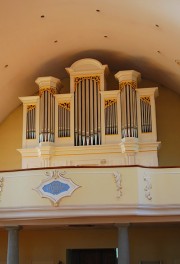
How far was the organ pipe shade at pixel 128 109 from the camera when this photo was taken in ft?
40.6

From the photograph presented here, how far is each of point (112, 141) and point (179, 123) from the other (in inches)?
96.8

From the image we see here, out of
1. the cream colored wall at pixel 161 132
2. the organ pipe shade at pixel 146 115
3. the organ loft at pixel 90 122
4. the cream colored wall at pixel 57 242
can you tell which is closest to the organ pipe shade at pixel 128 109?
the organ loft at pixel 90 122

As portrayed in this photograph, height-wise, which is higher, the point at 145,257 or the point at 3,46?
the point at 3,46

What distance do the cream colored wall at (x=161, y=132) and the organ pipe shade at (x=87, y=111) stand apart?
1217mm

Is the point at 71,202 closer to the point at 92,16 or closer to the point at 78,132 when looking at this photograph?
the point at 78,132

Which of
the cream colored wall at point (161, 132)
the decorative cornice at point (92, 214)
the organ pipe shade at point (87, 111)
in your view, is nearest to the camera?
the decorative cornice at point (92, 214)

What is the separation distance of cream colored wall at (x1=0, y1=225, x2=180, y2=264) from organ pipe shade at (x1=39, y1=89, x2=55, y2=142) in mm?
2640

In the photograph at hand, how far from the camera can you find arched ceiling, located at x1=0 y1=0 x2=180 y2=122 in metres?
10.6

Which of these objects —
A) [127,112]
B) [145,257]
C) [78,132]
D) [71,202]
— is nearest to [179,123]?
[127,112]

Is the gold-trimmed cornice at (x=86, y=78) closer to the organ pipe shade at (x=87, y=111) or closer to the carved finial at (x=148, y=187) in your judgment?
the organ pipe shade at (x=87, y=111)

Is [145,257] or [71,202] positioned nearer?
[71,202]

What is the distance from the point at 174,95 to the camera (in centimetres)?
1399

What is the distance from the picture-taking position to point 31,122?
13109 millimetres

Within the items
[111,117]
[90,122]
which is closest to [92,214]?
[90,122]
